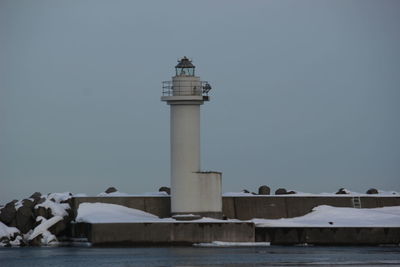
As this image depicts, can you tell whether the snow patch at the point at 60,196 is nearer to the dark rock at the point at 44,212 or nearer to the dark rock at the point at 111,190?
the dark rock at the point at 111,190

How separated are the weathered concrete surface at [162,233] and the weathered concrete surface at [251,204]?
3332 mm

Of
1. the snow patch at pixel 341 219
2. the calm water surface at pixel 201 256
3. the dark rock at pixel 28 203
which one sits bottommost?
the calm water surface at pixel 201 256

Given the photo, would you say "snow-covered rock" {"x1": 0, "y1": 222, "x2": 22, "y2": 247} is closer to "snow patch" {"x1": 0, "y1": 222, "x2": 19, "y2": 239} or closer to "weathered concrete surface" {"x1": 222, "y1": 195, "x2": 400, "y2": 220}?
"snow patch" {"x1": 0, "y1": 222, "x2": 19, "y2": 239}

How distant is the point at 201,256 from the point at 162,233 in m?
6.58

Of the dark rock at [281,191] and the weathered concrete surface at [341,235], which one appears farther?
the dark rock at [281,191]

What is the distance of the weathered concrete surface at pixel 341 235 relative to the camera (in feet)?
165

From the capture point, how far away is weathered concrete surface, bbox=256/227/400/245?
165 feet

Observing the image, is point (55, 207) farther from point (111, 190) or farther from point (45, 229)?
point (111, 190)

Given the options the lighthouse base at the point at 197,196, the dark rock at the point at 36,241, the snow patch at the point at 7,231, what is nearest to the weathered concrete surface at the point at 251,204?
the lighthouse base at the point at 197,196

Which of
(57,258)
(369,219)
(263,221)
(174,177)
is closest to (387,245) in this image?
(369,219)

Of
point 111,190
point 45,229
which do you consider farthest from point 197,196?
point 111,190

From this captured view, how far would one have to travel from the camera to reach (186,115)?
52281 mm

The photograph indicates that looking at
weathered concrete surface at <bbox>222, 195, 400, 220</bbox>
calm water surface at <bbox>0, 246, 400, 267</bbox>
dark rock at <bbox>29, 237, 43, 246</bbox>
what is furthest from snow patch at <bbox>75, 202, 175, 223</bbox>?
weathered concrete surface at <bbox>222, 195, 400, 220</bbox>

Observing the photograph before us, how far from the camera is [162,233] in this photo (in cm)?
4984
